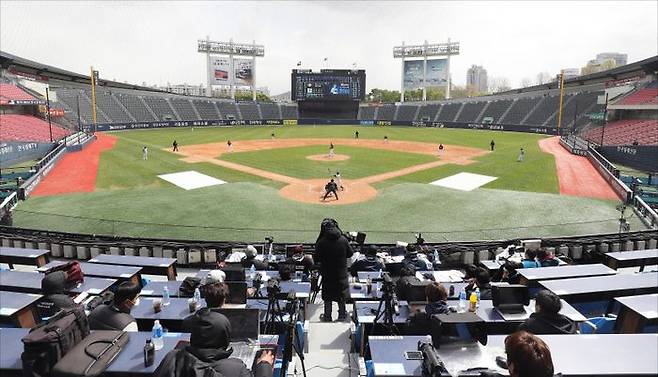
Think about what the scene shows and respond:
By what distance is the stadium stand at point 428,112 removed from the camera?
291ft

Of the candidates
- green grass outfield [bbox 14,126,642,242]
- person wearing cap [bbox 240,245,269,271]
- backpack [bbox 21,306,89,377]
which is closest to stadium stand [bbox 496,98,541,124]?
green grass outfield [bbox 14,126,642,242]

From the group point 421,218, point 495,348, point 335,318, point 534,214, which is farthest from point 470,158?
point 495,348

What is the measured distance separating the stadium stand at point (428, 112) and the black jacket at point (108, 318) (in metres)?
86.3

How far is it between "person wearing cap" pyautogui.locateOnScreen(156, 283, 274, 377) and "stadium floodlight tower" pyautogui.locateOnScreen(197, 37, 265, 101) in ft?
318

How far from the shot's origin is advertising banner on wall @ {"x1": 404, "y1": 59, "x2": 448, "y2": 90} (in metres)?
96.9

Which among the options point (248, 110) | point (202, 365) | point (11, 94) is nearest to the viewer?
point (202, 365)

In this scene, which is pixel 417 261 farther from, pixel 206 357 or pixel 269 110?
pixel 269 110

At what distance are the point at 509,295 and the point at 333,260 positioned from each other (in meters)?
3.61

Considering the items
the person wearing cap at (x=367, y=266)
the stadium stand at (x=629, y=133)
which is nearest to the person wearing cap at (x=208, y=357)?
the person wearing cap at (x=367, y=266)

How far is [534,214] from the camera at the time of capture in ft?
74.6

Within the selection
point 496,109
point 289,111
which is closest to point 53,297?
point 496,109

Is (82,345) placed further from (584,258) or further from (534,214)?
A: (534,214)

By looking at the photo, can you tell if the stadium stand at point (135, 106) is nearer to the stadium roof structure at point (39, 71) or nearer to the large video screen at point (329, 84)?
the stadium roof structure at point (39, 71)

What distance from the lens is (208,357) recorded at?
416 centimetres
